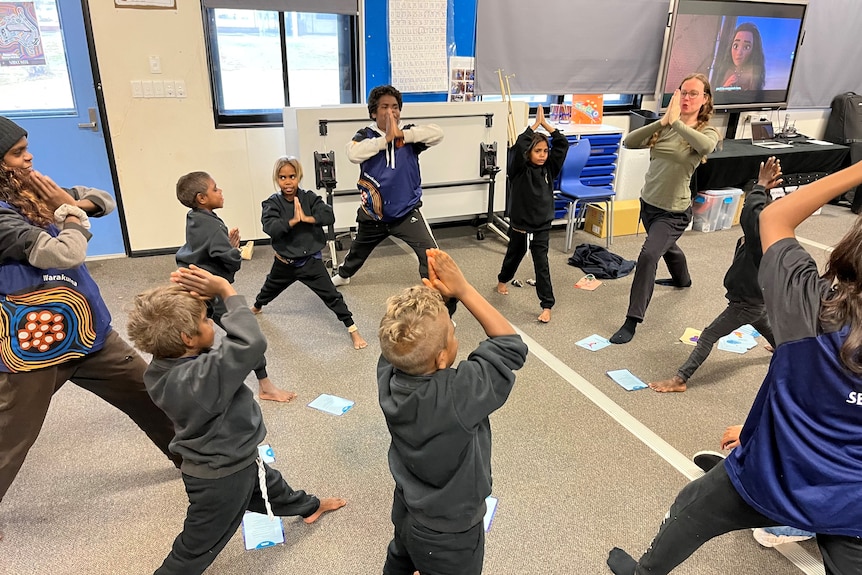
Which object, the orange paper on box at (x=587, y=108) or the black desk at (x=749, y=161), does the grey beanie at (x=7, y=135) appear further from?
the black desk at (x=749, y=161)

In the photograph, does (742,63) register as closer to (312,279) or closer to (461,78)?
(461,78)

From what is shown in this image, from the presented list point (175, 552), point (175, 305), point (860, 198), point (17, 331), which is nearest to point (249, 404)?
point (175, 305)

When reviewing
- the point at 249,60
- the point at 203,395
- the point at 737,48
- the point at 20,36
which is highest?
the point at 737,48

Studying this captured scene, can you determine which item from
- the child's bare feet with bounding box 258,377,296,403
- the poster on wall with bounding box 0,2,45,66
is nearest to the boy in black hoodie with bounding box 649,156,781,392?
the child's bare feet with bounding box 258,377,296,403

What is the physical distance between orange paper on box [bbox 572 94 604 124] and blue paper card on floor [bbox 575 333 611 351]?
8.87ft

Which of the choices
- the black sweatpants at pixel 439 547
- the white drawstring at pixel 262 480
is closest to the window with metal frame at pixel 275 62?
the white drawstring at pixel 262 480

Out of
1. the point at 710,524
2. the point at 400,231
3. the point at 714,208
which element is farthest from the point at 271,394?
the point at 714,208

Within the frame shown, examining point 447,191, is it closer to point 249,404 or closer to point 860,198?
point 249,404

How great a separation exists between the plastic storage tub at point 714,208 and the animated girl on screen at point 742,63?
1129 millimetres

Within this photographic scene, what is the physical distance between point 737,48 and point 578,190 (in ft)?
7.91

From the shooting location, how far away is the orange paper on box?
530 cm

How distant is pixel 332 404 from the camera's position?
2.70 meters

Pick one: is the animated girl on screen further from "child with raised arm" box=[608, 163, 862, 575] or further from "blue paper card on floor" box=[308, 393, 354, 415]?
"child with raised arm" box=[608, 163, 862, 575]

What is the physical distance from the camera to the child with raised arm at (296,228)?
9.56ft
